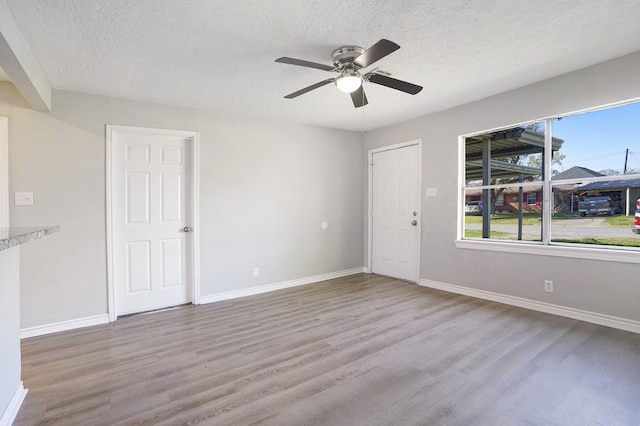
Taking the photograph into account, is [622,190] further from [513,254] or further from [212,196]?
[212,196]

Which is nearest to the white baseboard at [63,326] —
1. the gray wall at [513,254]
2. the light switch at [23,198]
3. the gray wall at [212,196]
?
the gray wall at [212,196]

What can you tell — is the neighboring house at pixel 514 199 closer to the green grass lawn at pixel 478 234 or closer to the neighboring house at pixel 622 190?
the green grass lawn at pixel 478 234

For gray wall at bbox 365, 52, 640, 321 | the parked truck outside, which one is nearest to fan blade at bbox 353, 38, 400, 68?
gray wall at bbox 365, 52, 640, 321

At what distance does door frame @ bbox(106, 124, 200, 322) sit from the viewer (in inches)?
131

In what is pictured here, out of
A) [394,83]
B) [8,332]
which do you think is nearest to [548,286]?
[394,83]

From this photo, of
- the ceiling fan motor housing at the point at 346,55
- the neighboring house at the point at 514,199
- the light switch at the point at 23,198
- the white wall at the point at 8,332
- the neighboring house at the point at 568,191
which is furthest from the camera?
the neighboring house at the point at 514,199

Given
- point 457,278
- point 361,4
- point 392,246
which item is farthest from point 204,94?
point 457,278

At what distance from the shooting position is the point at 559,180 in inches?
129

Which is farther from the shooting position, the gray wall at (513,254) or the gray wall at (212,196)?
the gray wall at (212,196)

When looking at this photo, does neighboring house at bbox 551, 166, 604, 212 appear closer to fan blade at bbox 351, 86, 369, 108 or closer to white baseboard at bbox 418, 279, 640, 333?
white baseboard at bbox 418, 279, 640, 333

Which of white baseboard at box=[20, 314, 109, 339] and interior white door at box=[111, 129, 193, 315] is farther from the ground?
interior white door at box=[111, 129, 193, 315]

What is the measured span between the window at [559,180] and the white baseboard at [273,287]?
2096 mm

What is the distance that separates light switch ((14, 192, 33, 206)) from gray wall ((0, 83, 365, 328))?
0.05 metres

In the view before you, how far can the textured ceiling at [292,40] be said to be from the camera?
6.42 feet
